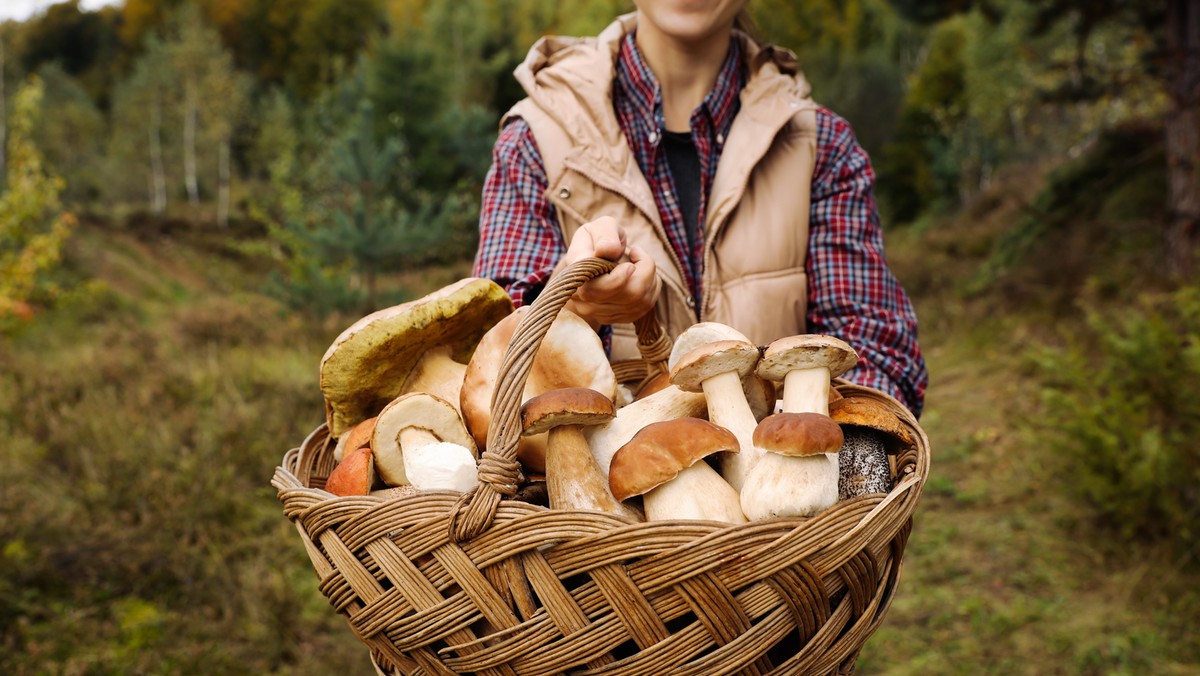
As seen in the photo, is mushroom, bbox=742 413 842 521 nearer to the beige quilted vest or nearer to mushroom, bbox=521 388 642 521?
mushroom, bbox=521 388 642 521

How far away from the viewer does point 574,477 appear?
106 cm

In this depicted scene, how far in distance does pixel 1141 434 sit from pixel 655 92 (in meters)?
2.91

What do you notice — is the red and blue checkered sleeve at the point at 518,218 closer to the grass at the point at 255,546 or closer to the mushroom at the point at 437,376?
the mushroom at the point at 437,376

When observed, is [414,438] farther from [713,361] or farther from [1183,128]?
[1183,128]

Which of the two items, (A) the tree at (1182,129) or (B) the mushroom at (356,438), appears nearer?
(B) the mushroom at (356,438)

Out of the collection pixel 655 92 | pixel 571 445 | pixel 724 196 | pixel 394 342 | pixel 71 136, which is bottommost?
pixel 571 445

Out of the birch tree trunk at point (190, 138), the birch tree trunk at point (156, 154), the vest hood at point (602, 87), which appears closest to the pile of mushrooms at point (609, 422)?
the vest hood at point (602, 87)

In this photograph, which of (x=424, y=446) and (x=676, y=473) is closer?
(x=676, y=473)

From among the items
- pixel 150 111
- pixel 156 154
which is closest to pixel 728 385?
pixel 156 154

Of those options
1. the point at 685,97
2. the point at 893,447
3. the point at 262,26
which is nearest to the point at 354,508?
the point at 893,447

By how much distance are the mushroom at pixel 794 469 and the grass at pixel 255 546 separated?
238 cm

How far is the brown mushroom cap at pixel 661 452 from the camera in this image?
1006 mm

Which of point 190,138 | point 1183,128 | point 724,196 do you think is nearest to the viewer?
point 724,196

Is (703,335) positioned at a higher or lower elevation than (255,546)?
higher
